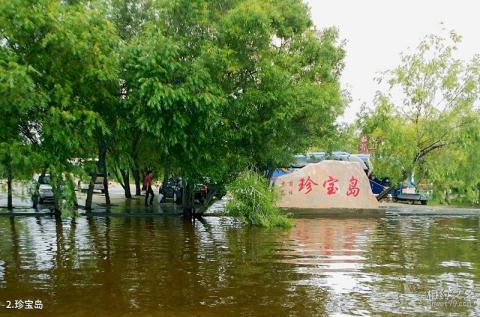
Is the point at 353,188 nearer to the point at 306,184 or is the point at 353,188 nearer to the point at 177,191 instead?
the point at 306,184

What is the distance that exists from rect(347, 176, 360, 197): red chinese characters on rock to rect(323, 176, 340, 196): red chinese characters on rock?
58 cm

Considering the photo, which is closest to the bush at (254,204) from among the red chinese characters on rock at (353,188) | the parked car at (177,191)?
the red chinese characters on rock at (353,188)

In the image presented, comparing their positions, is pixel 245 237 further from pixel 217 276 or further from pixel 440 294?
pixel 440 294

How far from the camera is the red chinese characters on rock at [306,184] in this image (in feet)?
74.7

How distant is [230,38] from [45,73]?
7.65 m

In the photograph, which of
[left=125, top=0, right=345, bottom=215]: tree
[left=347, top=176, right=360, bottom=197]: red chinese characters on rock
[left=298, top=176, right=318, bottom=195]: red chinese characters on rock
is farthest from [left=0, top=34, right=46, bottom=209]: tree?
[left=347, top=176, right=360, bottom=197]: red chinese characters on rock

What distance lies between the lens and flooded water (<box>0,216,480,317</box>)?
7.50 m

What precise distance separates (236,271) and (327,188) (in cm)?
1356

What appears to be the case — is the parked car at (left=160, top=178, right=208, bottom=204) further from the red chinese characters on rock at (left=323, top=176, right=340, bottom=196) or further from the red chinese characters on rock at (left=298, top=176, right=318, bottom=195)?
the red chinese characters on rock at (left=323, top=176, right=340, bottom=196)

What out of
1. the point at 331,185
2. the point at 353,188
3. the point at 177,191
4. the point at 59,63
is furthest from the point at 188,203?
the point at 59,63

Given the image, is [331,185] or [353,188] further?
[353,188]

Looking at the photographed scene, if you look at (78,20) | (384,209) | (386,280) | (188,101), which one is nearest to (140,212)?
(188,101)

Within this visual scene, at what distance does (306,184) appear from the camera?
22844 millimetres

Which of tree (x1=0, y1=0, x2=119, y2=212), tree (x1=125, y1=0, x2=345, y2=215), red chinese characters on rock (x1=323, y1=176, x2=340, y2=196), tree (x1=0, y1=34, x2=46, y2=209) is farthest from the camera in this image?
red chinese characters on rock (x1=323, y1=176, x2=340, y2=196)
